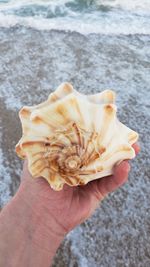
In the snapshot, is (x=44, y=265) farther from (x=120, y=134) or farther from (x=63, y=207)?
(x=120, y=134)

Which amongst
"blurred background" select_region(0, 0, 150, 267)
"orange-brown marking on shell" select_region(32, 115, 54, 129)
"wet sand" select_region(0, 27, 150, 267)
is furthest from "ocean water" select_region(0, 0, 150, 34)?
"orange-brown marking on shell" select_region(32, 115, 54, 129)

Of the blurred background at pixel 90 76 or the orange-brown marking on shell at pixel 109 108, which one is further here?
the blurred background at pixel 90 76

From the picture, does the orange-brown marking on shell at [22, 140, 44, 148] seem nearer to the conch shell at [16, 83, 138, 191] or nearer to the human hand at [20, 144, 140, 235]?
the conch shell at [16, 83, 138, 191]

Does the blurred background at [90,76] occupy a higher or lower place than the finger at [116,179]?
lower

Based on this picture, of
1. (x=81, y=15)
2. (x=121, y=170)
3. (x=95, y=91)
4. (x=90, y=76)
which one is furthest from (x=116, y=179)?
(x=81, y=15)

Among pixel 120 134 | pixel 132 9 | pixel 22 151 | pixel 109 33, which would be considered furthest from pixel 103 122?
pixel 132 9

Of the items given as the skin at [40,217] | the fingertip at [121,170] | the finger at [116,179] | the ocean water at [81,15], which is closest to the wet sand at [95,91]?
the ocean water at [81,15]

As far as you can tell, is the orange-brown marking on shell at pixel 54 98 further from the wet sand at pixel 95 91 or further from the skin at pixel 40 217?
the wet sand at pixel 95 91
